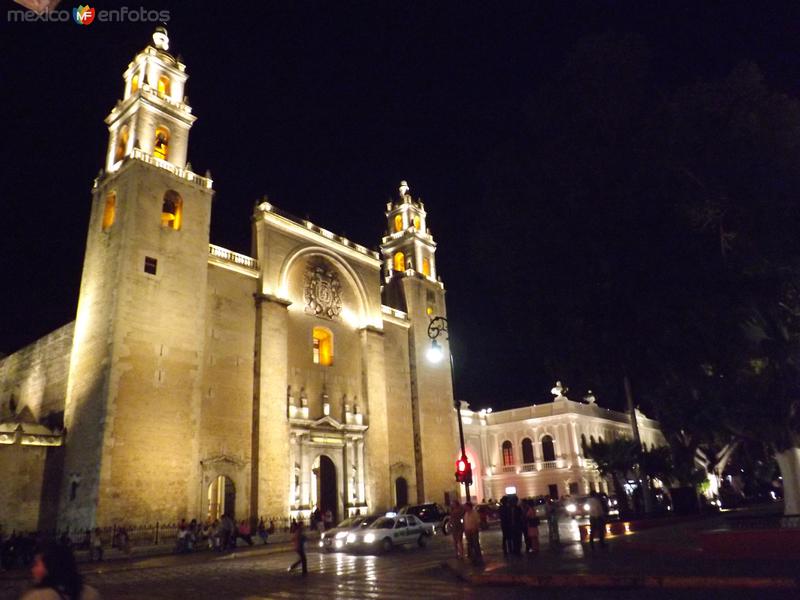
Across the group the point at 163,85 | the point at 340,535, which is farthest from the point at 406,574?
the point at 163,85

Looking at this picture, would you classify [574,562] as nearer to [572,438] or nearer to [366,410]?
[366,410]

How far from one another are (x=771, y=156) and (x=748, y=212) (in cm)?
113

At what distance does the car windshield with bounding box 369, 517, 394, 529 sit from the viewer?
1861cm

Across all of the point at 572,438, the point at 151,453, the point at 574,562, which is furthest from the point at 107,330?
the point at 572,438

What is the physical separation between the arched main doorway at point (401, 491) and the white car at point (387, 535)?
15.1 metres

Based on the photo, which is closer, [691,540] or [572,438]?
[691,540]

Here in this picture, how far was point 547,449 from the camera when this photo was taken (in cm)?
4662

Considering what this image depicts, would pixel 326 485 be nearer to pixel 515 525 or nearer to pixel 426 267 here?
pixel 426 267

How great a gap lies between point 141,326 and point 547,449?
33.4m

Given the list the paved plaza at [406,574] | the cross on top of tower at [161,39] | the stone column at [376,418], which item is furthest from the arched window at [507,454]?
the cross on top of tower at [161,39]

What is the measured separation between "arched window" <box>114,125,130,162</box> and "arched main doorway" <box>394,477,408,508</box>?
2277cm

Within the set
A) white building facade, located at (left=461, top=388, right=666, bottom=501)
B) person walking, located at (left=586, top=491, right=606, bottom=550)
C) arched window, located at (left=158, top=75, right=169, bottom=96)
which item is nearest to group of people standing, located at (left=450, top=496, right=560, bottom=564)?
person walking, located at (left=586, top=491, right=606, bottom=550)

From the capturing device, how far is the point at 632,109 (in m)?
12.1

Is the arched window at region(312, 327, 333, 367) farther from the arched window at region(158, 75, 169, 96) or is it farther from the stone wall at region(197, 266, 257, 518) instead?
the arched window at region(158, 75, 169, 96)
